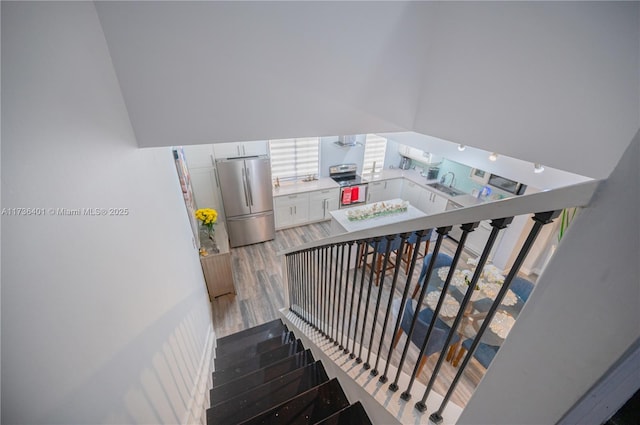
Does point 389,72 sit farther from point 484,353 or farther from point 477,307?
point 484,353

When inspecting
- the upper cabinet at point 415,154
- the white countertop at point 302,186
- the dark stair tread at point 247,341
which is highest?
the upper cabinet at point 415,154

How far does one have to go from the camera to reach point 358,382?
1142mm

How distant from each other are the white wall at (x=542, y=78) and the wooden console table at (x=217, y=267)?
3.00 m

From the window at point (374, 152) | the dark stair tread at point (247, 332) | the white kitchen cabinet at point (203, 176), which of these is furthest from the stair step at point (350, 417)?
the window at point (374, 152)

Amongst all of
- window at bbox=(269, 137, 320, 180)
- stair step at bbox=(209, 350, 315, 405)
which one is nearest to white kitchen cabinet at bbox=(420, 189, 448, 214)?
window at bbox=(269, 137, 320, 180)

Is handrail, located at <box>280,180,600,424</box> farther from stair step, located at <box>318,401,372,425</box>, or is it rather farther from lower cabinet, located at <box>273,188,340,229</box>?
lower cabinet, located at <box>273,188,340,229</box>

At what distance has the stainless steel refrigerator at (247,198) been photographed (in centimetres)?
404

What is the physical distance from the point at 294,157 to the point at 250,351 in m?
3.86

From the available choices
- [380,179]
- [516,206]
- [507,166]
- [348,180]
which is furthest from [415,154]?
[516,206]

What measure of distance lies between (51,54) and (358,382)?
1.67 metres

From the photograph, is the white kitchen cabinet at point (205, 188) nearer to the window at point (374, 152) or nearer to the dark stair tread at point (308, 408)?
the window at point (374, 152)

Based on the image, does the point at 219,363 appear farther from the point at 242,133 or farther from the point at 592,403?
the point at 592,403

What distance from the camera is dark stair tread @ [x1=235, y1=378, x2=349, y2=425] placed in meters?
1.22

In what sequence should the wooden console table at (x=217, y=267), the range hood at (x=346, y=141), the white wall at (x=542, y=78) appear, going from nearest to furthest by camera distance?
the white wall at (x=542, y=78)
the wooden console table at (x=217, y=267)
the range hood at (x=346, y=141)
